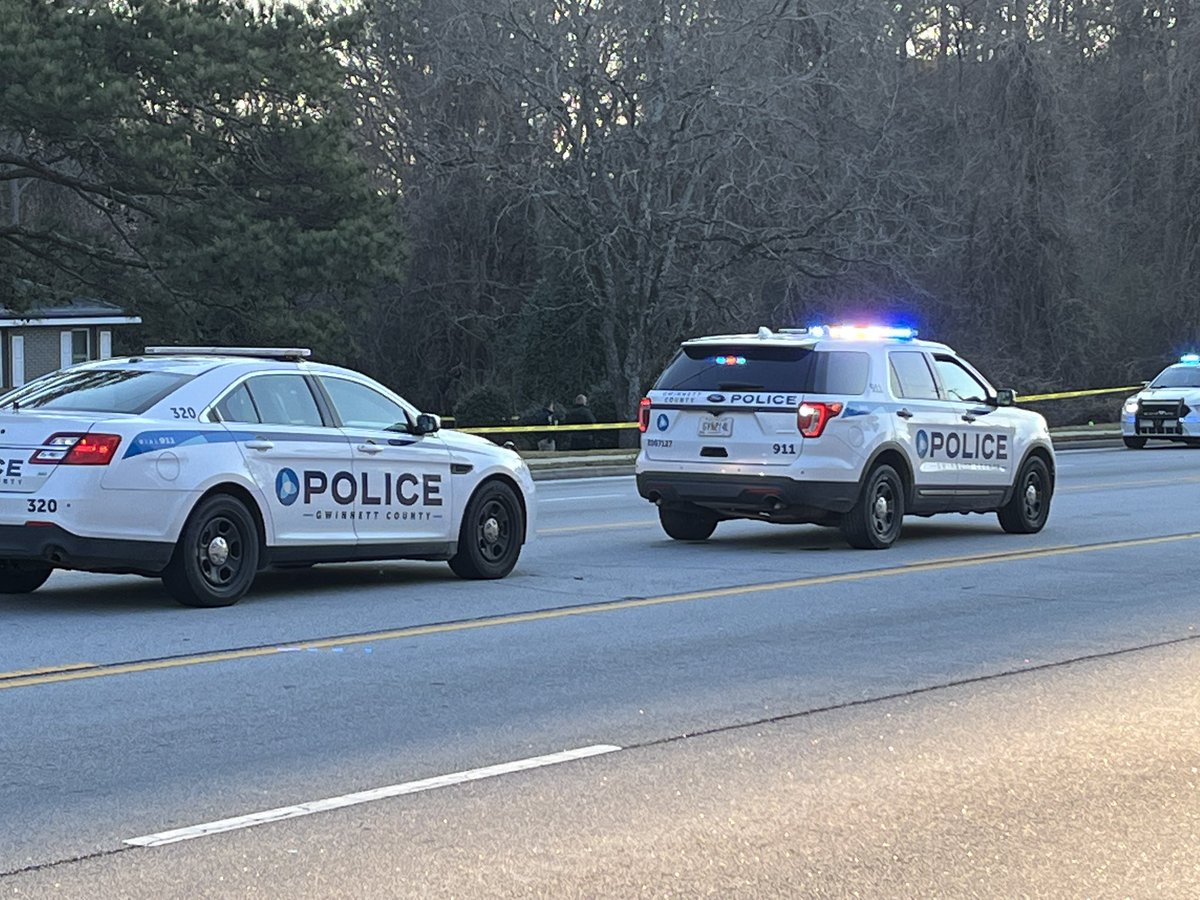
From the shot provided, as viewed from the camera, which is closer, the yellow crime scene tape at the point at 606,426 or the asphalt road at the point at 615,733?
the asphalt road at the point at 615,733

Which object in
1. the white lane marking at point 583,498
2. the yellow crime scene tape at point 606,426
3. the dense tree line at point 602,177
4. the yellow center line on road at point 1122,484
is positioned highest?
the dense tree line at point 602,177

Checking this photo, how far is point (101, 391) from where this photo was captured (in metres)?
11.6

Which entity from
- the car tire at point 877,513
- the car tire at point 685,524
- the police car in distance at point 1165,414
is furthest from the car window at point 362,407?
the police car in distance at point 1165,414

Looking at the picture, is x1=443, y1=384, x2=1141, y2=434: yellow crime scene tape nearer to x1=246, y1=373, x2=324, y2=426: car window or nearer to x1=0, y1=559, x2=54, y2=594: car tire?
x1=246, y1=373, x2=324, y2=426: car window

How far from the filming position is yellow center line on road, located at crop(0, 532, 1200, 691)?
9.08 metres

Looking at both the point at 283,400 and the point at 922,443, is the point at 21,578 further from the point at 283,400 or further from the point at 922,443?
the point at 922,443

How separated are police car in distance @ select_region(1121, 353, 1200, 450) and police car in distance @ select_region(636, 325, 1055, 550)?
19.4 metres

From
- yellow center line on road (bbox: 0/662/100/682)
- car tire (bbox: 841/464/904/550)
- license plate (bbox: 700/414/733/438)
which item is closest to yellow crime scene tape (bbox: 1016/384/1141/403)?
car tire (bbox: 841/464/904/550)

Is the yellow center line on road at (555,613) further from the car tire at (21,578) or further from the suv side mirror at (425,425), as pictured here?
the car tire at (21,578)

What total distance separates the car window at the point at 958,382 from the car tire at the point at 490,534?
16.6 ft

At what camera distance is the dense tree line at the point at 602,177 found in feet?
103

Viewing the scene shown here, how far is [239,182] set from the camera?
107 feet

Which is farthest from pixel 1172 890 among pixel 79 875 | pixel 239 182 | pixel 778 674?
pixel 239 182

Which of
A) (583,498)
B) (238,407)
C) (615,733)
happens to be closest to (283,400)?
(238,407)
